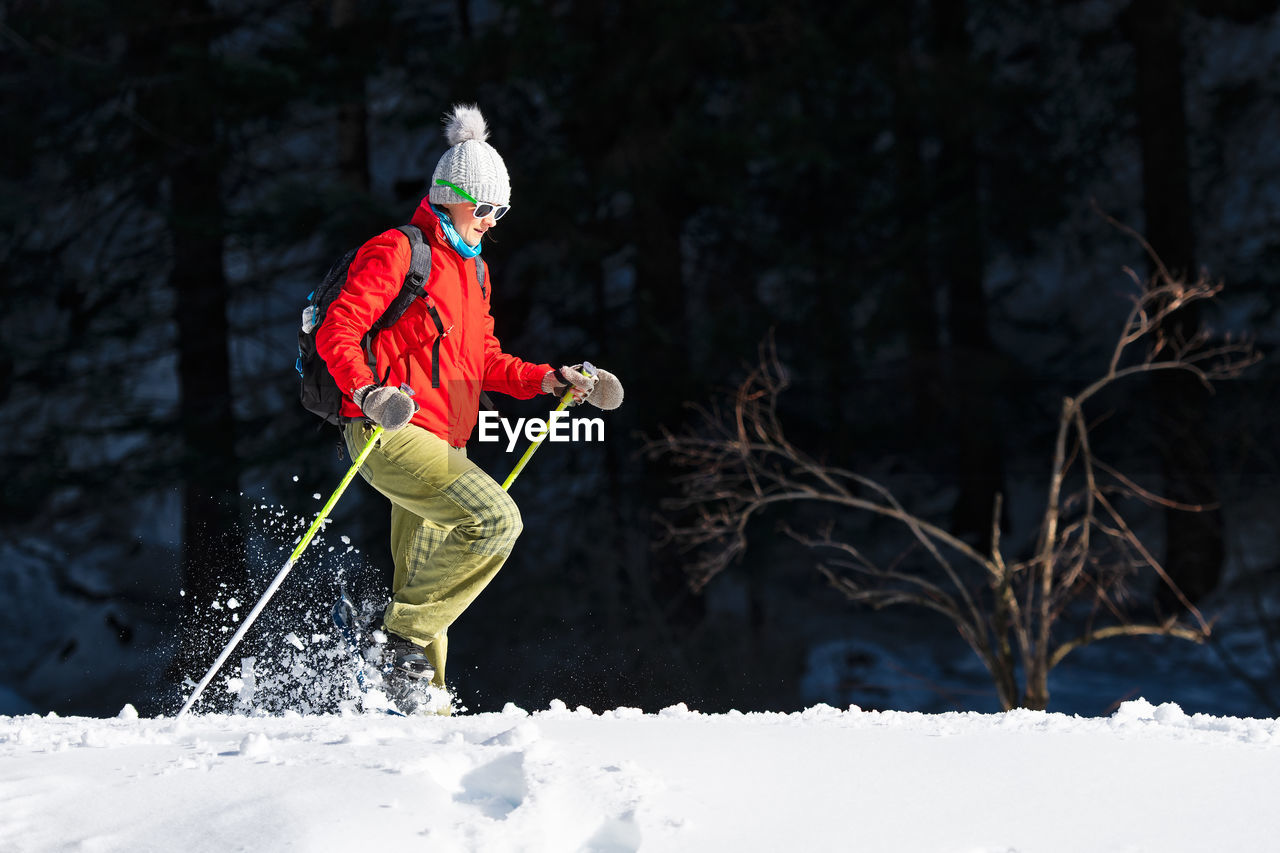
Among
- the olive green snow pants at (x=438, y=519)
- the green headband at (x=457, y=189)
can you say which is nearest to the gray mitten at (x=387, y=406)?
the olive green snow pants at (x=438, y=519)

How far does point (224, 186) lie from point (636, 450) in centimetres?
415

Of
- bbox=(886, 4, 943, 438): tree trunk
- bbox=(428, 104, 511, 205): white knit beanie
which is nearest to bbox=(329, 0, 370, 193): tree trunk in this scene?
bbox=(886, 4, 943, 438): tree trunk

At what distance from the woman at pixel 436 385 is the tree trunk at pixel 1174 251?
327 inches

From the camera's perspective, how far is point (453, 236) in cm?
391

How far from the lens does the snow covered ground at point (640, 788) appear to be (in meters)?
2.38

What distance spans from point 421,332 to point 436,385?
0.17 metres

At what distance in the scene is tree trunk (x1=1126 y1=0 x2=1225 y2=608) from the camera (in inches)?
441

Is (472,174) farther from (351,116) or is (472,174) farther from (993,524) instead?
(993,524)

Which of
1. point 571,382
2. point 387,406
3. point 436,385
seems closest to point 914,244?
point 571,382

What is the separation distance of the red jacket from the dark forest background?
5.81m

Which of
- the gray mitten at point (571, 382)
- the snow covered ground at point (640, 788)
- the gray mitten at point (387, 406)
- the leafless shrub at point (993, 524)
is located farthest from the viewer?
the leafless shrub at point (993, 524)

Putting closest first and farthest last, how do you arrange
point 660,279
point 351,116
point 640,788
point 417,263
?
point 640,788
point 417,263
point 660,279
point 351,116

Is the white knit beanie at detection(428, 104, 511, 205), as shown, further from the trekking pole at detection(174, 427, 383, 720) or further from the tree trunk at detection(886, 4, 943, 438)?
the tree trunk at detection(886, 4, 943, 438)

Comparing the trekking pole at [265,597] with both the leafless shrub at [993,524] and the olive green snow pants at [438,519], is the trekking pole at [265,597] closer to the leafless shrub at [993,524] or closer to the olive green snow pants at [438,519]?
the olive green snow pants at [438,519]
